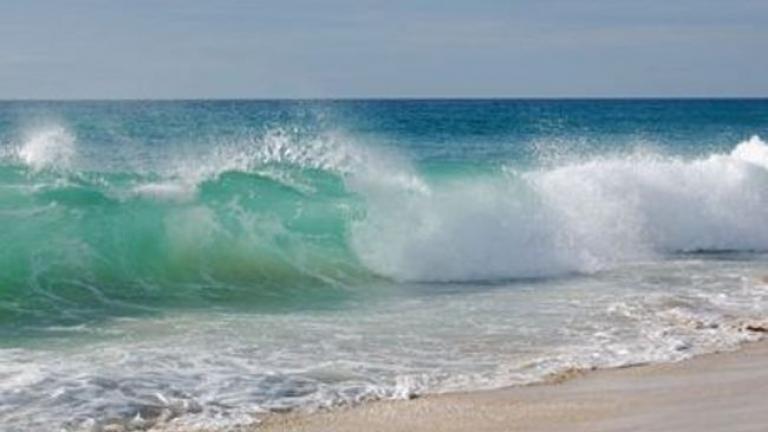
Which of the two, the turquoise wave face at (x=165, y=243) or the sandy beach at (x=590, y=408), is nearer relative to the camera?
the sandy beach at (x=590, y=408)

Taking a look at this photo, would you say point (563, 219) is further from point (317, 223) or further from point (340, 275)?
point (340, 275)

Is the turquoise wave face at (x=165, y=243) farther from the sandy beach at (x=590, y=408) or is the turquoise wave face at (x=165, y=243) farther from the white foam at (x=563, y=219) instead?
the sandy beach at (x=590, y=408)

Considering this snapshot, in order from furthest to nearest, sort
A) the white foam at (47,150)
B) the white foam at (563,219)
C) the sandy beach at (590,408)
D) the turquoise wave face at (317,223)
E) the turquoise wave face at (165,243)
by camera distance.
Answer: the white foam at (47,150) < the white foam at (563,219) < the turquoise wave face at (317,223) < the turquoise wave face at (165,243) < the sandy beach at (590,408)

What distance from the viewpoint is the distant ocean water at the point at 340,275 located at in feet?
29.9

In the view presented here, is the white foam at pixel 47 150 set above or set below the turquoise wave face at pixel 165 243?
above

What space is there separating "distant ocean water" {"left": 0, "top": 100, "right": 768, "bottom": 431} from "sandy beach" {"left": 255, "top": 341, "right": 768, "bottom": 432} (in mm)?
329

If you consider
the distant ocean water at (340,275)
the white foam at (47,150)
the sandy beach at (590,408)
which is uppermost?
the white foam at (47,150)

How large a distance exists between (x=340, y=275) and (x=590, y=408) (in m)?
7.47

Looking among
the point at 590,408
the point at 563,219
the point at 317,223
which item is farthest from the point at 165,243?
the point at 590,408

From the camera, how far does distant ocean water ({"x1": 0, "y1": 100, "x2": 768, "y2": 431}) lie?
9125 mm

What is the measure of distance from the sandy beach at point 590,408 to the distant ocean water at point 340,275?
0.33m

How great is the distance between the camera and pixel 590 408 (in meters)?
8.27

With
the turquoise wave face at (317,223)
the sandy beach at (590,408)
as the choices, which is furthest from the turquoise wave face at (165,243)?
the sandy beach at (590,408)

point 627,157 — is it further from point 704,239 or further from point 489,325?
point 489,325
